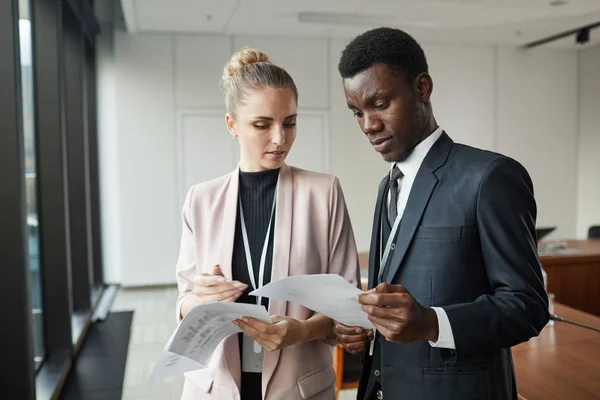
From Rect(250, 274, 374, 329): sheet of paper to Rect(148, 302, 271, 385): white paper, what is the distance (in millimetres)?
113

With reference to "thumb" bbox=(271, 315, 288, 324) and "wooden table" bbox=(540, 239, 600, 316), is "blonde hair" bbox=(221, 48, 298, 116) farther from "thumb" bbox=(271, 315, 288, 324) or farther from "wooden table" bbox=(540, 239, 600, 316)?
"wooden table" bbox=(540, 239, 600, 316)

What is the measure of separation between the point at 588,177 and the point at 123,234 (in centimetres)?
748

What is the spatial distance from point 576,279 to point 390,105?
392cm

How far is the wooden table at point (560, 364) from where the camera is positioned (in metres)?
1.83

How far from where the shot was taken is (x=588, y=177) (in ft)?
28.9

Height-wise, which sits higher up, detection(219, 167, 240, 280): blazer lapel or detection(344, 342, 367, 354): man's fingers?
detection(219, 167, 240, 280): blazer lapel

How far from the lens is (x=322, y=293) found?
3.85 feet

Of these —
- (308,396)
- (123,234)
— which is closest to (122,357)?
(123,234)

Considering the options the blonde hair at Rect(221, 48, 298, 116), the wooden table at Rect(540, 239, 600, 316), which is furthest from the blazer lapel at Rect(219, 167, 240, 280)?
the wooden table at Rect(540, 239, 600, 316)

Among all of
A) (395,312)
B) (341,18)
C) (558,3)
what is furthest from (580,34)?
(395,312)

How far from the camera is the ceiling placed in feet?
19.6

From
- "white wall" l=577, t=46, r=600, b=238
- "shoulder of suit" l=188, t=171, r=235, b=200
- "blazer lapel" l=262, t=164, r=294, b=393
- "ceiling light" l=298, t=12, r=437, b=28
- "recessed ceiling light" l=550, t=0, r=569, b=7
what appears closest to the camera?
"blazer lapel" l=262, t=164, r=294, b=393

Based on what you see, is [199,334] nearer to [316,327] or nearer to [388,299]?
[316,327]

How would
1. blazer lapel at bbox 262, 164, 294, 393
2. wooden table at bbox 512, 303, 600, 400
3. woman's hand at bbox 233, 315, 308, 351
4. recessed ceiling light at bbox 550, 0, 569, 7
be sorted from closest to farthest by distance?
woman's hand at bbox 233, 315, 308, 351 → blazer lapel at bbox 262, 164, 294, 393 → wooden table at bbox 512, 303, 600, 400 → recessed ceiling light at bbox 550, 0, 569, 7
